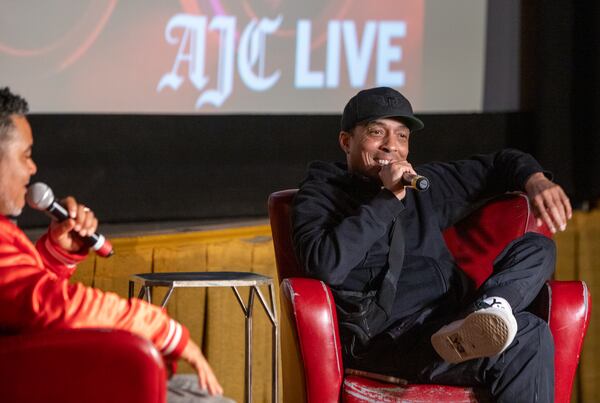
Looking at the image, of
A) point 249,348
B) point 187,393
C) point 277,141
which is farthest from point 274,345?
point 277,141

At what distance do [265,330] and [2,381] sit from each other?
2.29 meters

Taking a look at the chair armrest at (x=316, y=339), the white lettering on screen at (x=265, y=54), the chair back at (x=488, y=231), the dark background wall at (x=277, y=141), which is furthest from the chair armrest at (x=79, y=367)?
the white lettering on screen at (x=265, y=54)

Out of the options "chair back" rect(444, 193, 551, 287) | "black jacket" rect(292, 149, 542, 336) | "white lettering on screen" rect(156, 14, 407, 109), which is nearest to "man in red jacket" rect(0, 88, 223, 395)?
"black jacket" rect(292, 149, 542, 336)

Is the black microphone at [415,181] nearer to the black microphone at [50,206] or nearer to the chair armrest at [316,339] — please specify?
the chair armrest at [316,339]

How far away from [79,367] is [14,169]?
40 centimetres

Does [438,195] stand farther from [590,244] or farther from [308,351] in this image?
[590,244]

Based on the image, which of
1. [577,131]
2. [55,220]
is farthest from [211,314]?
[577,131]

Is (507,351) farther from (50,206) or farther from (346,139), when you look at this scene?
(50,206)

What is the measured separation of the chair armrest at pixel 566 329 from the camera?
8.22 ft

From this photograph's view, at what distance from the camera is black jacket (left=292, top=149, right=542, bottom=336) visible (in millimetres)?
2539

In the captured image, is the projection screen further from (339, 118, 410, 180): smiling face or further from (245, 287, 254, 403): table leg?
(339, 118, 410, 180): smiling face

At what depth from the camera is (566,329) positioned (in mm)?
2514

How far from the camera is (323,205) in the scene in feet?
8.82

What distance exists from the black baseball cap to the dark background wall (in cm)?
155
